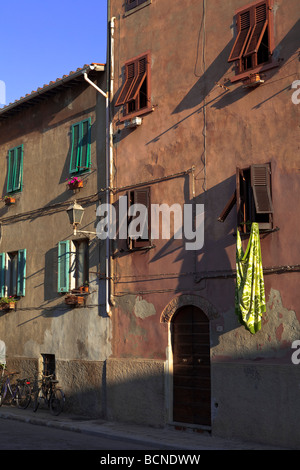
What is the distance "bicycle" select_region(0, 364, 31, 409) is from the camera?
18.4 meters

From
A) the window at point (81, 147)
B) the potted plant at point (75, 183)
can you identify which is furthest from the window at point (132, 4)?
the potted plant at point (75, 183)

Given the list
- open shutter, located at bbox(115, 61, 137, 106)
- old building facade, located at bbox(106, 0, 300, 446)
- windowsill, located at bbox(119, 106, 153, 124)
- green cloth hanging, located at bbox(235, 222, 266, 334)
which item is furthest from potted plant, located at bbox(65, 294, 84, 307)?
green cloth hanging, located at bbox(235, 222, 266, 334)

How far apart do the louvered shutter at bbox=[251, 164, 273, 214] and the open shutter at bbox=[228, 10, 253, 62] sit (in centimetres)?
237

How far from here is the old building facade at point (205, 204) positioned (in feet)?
41.3

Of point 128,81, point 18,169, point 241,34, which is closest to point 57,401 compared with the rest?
point 18,169

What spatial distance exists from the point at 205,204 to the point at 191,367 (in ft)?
11.5

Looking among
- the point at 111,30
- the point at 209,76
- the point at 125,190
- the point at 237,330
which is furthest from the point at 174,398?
the point at 111,30

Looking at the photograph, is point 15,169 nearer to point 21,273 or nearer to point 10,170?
point 10,170

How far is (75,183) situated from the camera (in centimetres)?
1777

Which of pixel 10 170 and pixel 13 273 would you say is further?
pixel 10 170

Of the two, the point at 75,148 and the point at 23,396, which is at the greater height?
the point at 75,148

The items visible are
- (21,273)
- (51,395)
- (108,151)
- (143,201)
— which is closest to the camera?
(143,201)

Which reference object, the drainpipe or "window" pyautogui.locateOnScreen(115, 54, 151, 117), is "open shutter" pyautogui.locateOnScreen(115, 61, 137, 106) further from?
the drainpipe

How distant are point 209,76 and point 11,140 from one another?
29.0 feet
